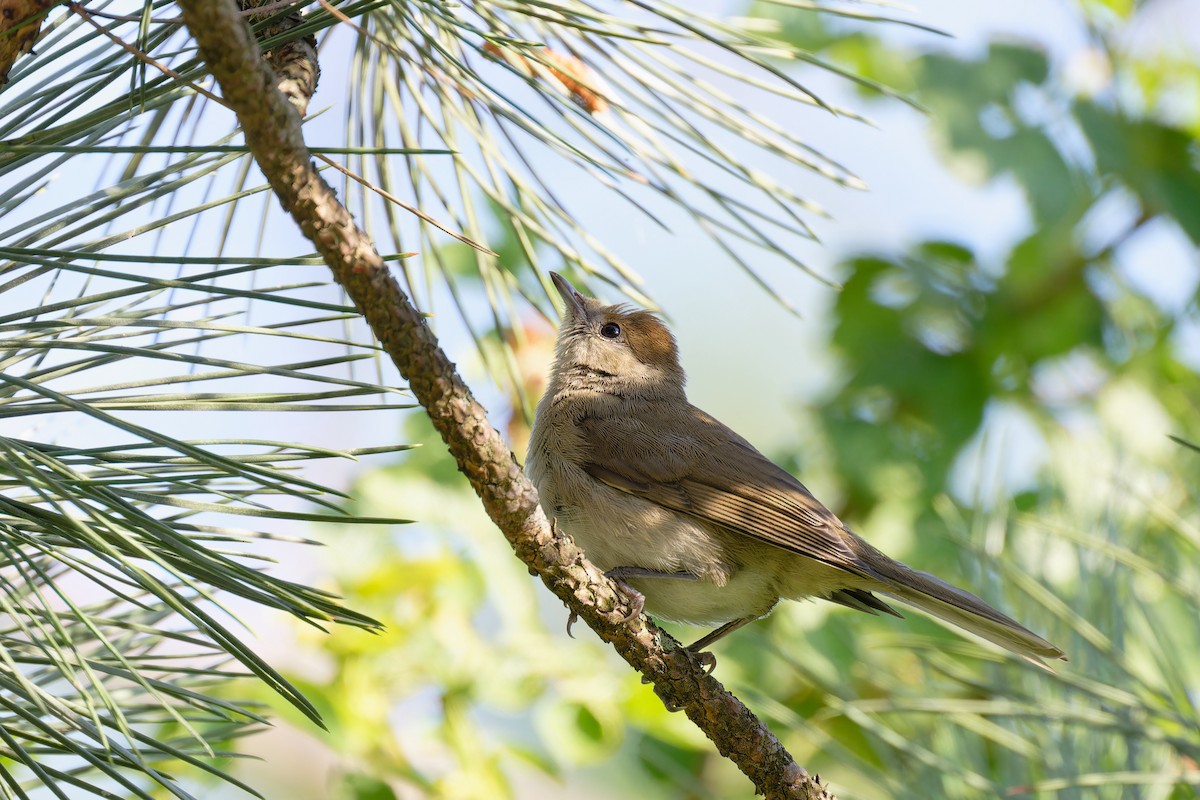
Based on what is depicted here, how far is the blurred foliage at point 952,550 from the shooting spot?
Result: 2.30 metres

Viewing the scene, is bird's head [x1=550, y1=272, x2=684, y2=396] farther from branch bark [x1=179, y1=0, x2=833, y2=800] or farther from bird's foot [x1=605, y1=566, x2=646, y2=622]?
branch bark [x1=179, y1=0, x2=833, y2=800]

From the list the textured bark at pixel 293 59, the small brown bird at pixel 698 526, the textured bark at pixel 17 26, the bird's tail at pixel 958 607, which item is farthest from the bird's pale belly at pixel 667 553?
the textured bark at pixel 17 26

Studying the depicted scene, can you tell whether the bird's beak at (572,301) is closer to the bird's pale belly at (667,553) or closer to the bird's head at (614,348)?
the bird's head at (614,348)

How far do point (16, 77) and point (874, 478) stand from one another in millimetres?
2975

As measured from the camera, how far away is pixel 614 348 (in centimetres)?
333

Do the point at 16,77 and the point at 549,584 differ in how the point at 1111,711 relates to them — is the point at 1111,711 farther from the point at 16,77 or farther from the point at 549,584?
the point at 16,77

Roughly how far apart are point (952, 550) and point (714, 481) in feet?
3.74

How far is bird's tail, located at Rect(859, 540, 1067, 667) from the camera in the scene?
2098 mm

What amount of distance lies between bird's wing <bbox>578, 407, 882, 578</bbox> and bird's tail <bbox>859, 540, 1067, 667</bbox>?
0.05m

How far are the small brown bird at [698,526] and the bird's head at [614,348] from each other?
1.02 feet

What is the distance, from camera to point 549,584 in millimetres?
1584

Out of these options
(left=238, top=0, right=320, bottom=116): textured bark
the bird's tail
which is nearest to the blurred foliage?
the bird's tail

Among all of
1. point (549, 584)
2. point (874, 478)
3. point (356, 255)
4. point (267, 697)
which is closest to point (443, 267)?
point (549, 584)

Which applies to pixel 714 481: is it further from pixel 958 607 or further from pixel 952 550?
pixel 952 550
